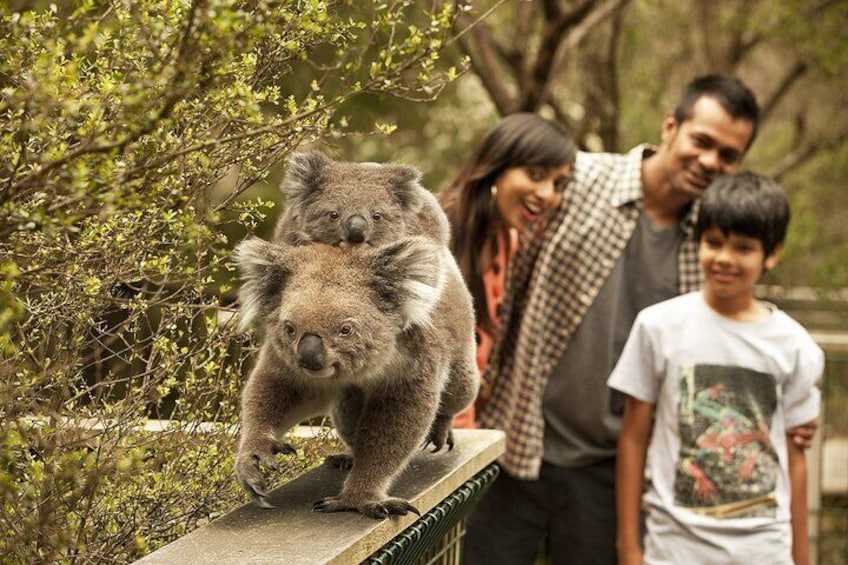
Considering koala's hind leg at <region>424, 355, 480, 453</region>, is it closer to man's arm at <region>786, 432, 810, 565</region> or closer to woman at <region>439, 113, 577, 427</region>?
woman at <region>439, 113, 577, 427</region>

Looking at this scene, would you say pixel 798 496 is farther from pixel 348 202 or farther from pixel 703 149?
pixel 348 202

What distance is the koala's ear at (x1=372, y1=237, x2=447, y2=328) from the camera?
88.3 inches

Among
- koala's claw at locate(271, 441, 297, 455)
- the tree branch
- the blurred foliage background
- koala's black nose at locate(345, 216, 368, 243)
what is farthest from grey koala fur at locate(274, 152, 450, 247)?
the tree branch

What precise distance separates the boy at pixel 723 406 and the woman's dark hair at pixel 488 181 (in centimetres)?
54

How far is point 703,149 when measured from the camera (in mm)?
4004

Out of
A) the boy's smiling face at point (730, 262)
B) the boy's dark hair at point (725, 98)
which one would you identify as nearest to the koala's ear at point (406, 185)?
the boy's smiling face at point (730, 262)

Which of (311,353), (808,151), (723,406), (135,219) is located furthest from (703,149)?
(808,151)

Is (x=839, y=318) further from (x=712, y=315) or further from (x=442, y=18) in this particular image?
(x=442, y=18)

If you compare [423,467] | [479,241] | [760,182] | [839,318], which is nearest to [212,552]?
[423,467]

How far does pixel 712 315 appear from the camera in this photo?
3611 millimetres

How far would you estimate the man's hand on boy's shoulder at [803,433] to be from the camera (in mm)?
3512

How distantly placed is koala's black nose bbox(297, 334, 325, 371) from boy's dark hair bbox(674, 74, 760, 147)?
7.90ft

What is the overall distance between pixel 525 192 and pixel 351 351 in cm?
177

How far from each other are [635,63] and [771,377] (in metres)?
6.65
